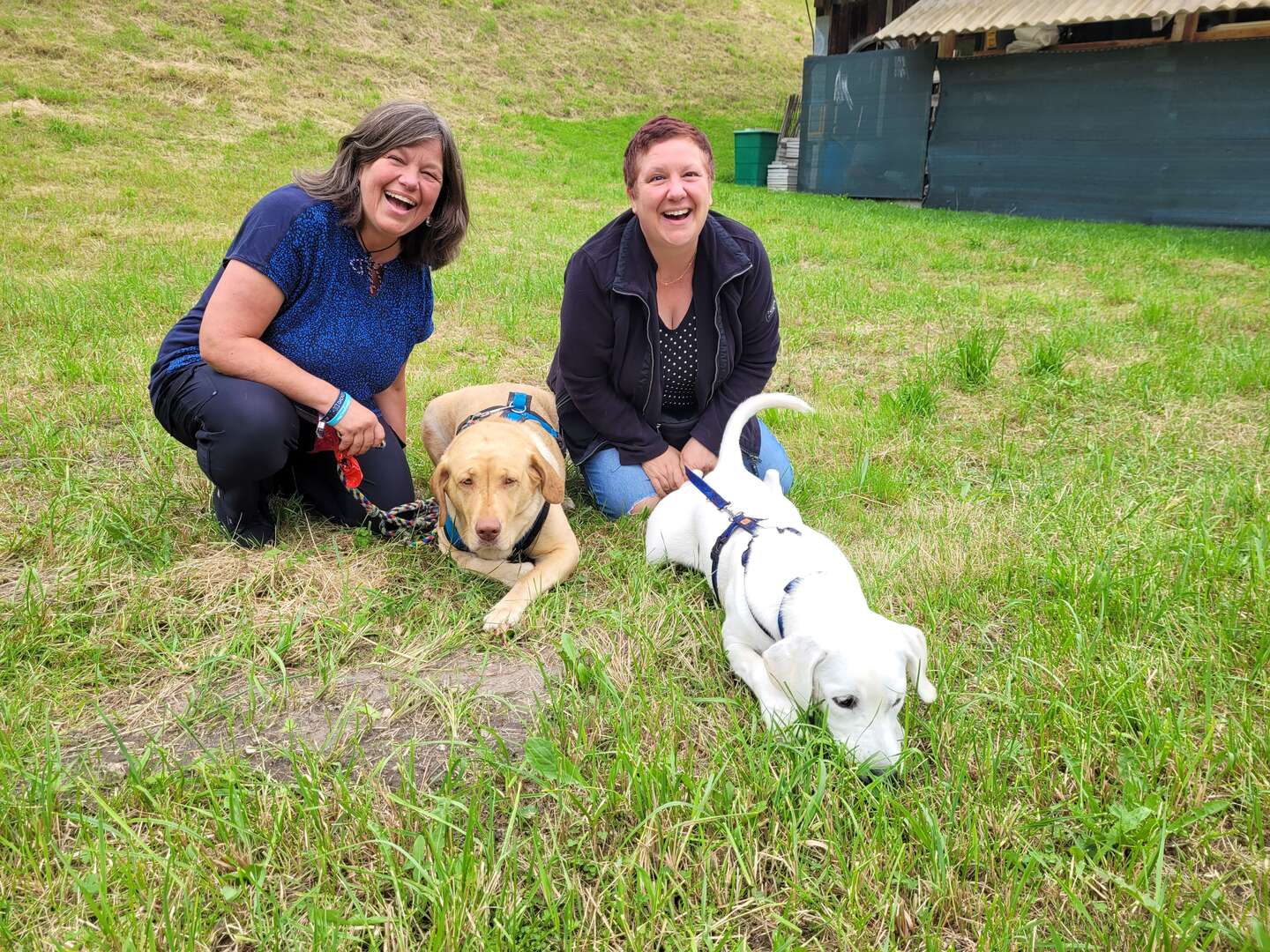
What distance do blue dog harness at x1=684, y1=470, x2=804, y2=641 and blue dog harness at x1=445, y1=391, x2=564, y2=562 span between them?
0.59 metres

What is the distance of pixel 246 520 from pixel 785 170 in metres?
15.0

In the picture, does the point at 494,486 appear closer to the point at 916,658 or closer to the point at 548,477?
the point at 548,477

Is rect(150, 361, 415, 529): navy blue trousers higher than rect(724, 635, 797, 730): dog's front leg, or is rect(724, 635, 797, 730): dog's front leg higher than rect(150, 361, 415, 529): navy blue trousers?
rect(150, 361, 415, 529): navy blue trousers

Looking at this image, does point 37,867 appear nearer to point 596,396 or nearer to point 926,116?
point 596,396

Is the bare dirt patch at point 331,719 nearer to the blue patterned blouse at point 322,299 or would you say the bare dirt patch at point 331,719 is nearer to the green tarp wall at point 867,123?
the blue patterned blouse at point 322,299

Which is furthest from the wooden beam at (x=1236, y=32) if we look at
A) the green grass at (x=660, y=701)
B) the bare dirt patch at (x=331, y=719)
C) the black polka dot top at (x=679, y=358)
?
the bare dirt patch at (x=331, y=719)

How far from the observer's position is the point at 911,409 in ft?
14.1

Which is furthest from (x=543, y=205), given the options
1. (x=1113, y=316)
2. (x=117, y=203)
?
(x=1113, y=316)

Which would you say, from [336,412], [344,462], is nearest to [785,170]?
[344,462]

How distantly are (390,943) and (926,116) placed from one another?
606 inches

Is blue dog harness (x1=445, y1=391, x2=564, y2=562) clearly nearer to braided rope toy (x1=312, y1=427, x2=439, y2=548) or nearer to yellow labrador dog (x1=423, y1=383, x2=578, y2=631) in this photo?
yellow labrador dog (x1=423, y1=383, x2=578, y2=631)

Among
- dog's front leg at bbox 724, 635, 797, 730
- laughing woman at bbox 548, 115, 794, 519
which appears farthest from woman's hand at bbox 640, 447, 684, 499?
dog's front leg at bbox 724, 635, 797, 730

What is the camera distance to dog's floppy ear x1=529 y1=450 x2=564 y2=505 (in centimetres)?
285

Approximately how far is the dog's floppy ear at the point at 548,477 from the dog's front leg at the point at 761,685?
838 mm
